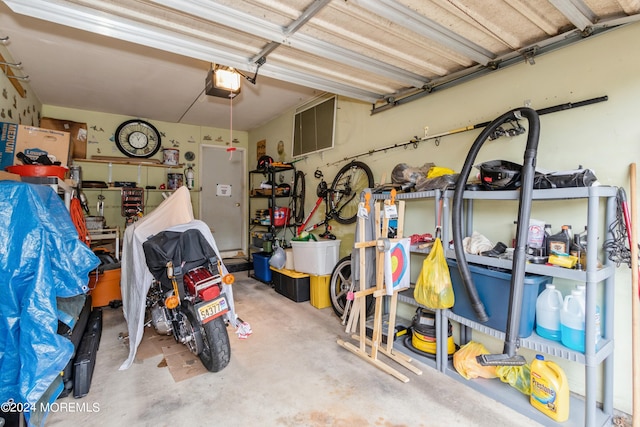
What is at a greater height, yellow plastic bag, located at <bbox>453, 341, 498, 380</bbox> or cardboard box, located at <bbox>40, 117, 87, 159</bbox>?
cardboard box, located at <bbox>40, 117, 87, 159</bbox>

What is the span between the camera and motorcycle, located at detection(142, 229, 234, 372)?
220cm

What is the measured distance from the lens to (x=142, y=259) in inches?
99.6

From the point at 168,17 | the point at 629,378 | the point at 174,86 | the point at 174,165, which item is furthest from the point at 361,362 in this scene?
the point at 174,165

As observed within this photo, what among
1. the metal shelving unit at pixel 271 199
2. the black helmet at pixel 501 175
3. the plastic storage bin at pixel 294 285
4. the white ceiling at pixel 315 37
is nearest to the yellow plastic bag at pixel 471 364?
the black helmet at pixel 501 175

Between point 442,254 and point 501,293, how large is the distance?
442mm

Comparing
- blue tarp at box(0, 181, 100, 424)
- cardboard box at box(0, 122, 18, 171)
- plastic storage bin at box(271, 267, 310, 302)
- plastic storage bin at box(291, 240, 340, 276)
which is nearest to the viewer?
blue tarp at box(0, 181, 100, 424)

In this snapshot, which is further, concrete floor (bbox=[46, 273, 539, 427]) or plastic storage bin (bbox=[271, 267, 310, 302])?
plastic storage bin (bbox=[271, 267, 310, 302])

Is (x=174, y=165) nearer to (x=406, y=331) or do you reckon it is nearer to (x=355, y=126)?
(x=355, y=126)

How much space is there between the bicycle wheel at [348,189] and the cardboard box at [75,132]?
4.27 meters

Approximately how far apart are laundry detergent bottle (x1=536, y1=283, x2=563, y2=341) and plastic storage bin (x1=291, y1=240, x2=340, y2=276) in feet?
7.14

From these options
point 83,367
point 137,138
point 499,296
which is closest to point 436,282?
point 499,296

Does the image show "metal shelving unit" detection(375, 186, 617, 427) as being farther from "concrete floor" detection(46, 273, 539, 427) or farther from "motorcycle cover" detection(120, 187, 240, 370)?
"motorcycle cover" detection(120, 187, 240, 370)

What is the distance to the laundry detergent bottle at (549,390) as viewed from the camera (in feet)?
5.74

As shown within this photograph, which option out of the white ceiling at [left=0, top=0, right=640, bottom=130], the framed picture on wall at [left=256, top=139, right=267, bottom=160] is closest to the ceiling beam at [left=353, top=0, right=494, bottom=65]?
the white ceiling at [left=0, top=0, right=640, bottom=130]
